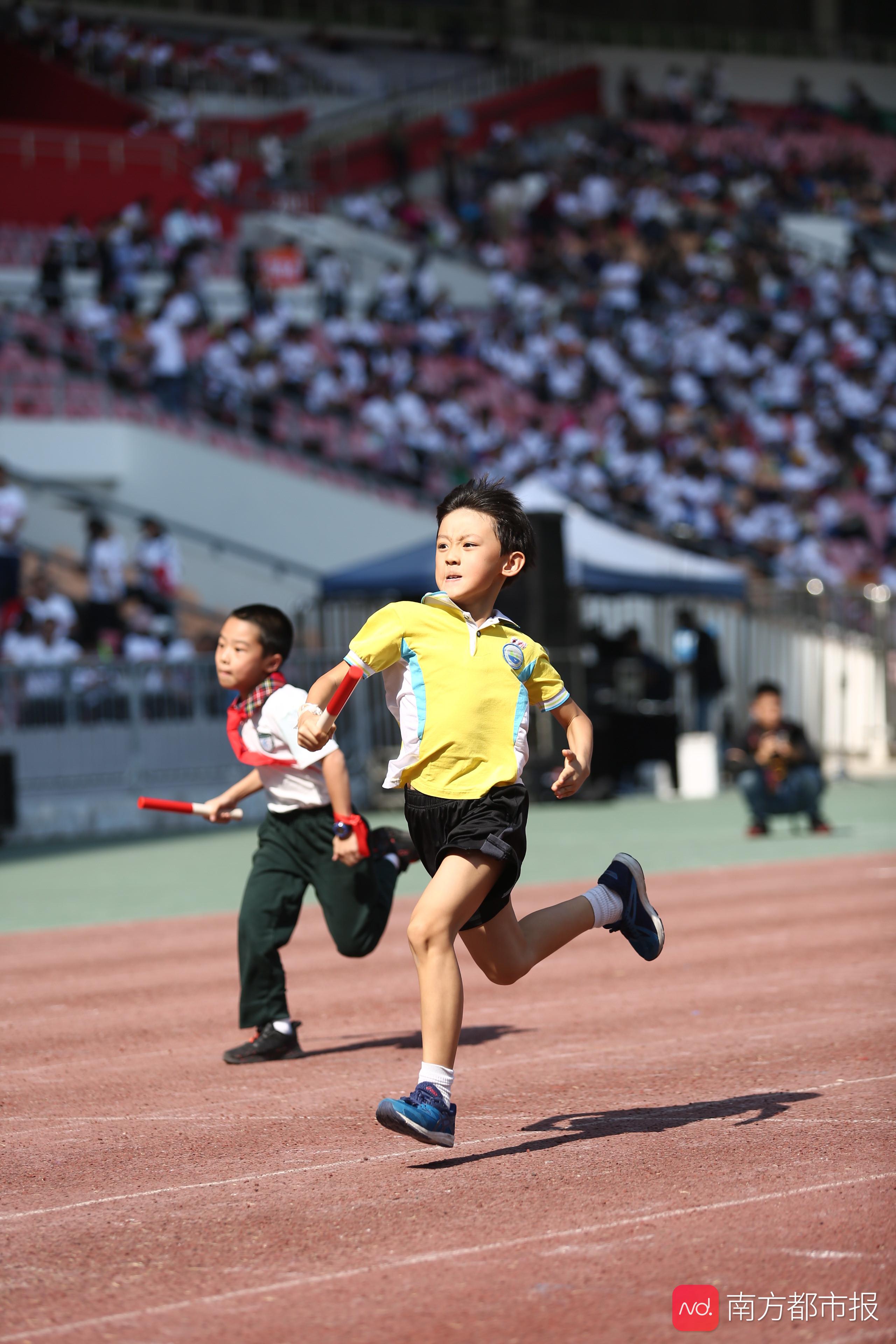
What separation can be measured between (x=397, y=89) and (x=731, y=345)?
10.8 meters

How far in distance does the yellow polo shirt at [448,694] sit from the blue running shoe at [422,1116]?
0.85m

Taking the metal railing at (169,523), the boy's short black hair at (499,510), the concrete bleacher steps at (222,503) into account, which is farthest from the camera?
the concrete bleacher steps at (222,503)

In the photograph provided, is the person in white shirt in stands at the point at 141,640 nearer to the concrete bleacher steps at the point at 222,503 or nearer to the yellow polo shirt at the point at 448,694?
the concrete bleacher steps at the point at 222,503

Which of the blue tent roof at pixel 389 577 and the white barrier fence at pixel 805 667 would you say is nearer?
the blue tent roof at pixel 389 577

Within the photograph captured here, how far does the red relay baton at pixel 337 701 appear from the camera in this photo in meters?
4.68

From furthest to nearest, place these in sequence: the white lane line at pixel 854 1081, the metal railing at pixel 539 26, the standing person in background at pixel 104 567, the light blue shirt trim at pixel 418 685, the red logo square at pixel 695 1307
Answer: the metal railing at pixel 539 26
the standing person in background at pixel 104 567
the white lane line at pixel 854 1081
the light blue shirt trim at pixel 418 685
the red logo square at pixel 695 1307

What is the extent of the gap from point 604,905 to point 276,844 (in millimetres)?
1703

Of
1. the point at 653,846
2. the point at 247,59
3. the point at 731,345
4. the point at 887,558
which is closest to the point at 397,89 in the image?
the point at 247,59

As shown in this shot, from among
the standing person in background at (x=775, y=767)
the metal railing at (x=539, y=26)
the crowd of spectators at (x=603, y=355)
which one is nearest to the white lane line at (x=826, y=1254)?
the standing person in background at (x=775, y=767)

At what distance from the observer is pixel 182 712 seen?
56.2 ft

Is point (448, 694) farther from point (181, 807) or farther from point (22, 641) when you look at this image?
point (22, 641)

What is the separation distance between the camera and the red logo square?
338 cm

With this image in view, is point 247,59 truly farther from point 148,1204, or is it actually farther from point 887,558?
point 148,1204

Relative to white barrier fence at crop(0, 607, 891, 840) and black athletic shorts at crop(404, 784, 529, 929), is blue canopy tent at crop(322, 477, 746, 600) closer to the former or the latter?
white barrier fence at crop(0, 607, 891, 840)
